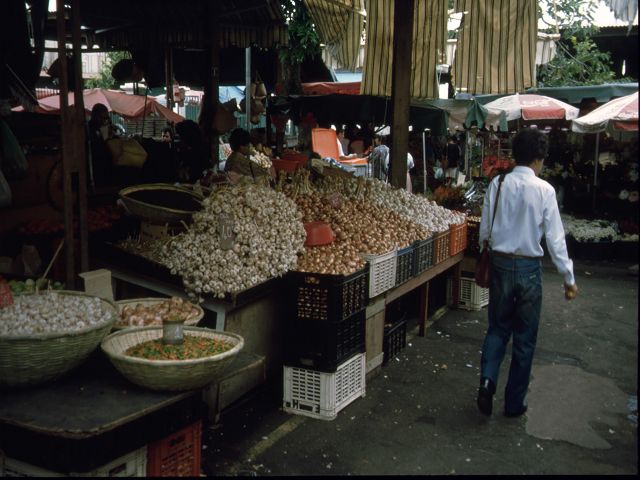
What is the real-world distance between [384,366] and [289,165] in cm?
326

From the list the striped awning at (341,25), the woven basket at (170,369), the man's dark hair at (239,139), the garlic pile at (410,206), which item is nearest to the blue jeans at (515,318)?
the garlic pile at (410,206)

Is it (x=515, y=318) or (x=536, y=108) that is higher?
(x=536, y=108)

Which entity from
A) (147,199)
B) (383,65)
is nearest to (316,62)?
(383,65)

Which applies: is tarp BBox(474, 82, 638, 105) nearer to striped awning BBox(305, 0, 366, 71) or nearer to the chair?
the chair

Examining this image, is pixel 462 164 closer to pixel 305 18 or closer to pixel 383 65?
pixel 305 18

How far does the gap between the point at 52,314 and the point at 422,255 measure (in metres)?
4.01

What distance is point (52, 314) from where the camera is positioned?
3430 millimetres

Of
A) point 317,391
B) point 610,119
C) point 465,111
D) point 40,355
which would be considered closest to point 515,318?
point 317,391

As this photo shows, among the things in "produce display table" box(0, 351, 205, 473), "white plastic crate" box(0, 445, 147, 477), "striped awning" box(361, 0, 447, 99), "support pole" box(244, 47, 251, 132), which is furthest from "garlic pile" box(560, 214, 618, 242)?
"white plastic crate" box(0, 445, 147, 477)

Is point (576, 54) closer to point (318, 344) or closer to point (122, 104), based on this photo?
point (122, 104)

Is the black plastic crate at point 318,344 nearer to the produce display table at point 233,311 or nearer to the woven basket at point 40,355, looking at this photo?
the produce display table at point 233,311

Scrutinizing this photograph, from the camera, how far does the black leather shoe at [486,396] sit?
4.92 meters

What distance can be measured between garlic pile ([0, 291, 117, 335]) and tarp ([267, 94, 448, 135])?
691cm

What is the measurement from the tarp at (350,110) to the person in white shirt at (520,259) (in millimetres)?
5155
